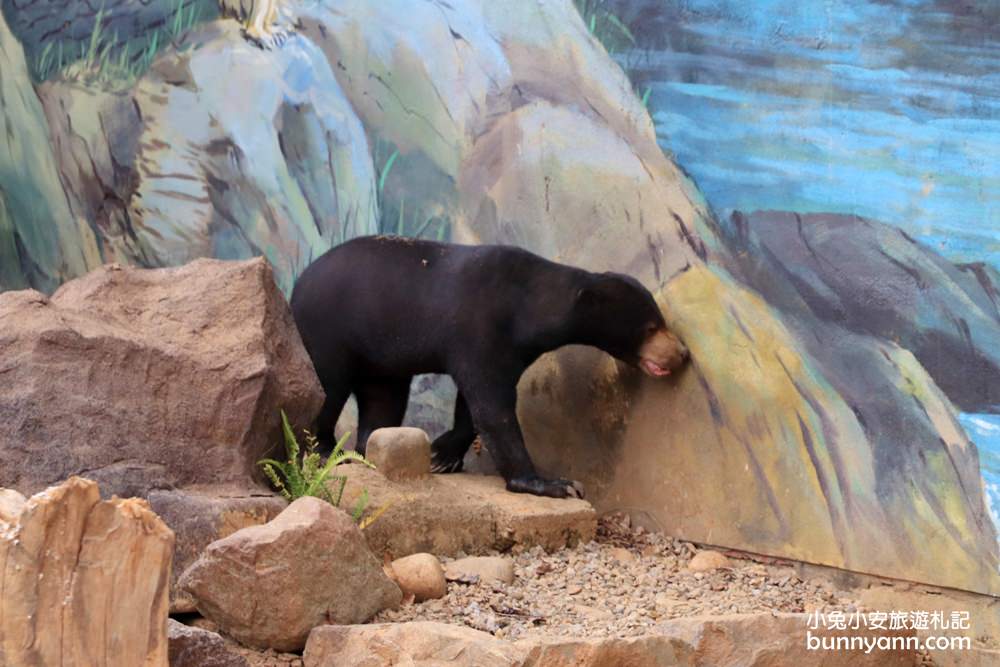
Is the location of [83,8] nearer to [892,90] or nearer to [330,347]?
[330,347]

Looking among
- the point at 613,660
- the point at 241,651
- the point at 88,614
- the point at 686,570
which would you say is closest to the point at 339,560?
the point at 241,651

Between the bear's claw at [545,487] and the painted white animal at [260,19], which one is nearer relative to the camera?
the bear's claw at [545,487]

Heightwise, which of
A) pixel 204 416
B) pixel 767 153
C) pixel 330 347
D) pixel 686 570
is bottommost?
pixel 686 570

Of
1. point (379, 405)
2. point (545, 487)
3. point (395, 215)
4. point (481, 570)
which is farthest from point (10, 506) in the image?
point (395, 215)

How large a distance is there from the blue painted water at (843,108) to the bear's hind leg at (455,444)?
6.09ft

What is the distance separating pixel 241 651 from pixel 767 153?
3207 mm

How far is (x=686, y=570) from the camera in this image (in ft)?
18.0

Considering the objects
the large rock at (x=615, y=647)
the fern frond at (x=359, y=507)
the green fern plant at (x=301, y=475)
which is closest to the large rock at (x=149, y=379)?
the green fern plant at (x=301, y=475)

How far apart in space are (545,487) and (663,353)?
2.85ft

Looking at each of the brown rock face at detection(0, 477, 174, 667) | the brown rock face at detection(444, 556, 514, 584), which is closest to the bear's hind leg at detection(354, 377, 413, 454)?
the brown rock face at detection(444, 556, 514, 584)

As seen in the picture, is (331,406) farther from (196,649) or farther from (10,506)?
(10,506)

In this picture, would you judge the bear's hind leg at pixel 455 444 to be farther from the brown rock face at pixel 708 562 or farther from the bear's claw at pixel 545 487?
the brown rock face at pixel 708 562

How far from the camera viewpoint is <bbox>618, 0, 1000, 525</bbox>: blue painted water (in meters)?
4.72

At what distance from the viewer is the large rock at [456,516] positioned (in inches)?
202
